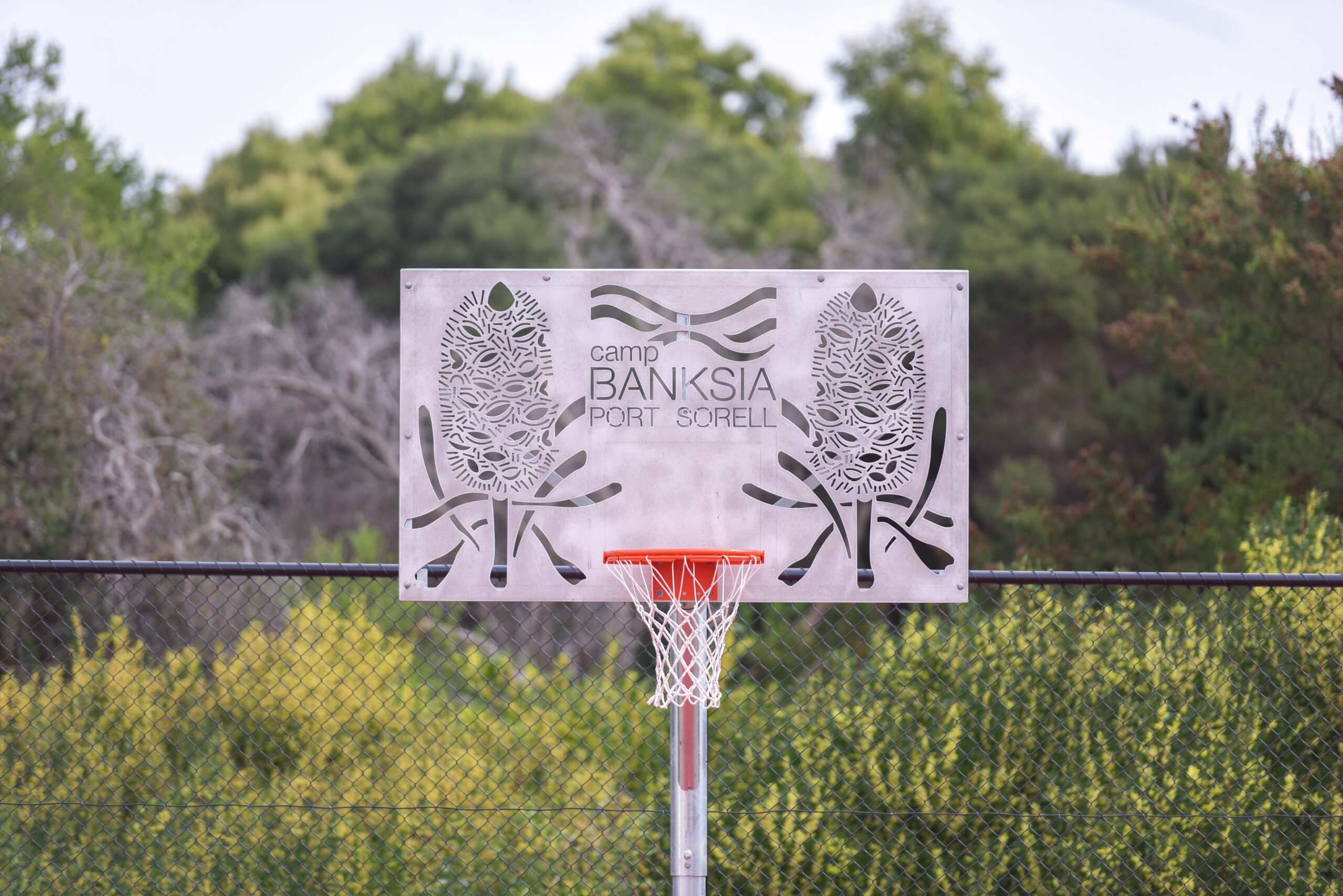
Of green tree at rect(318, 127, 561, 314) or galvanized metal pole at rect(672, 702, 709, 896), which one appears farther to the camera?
green tree at rect(318, 127, 561, 314)

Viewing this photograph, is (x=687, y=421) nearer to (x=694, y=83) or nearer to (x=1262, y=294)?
(x=1262, y=294)

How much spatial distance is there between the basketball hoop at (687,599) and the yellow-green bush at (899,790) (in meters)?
0.67

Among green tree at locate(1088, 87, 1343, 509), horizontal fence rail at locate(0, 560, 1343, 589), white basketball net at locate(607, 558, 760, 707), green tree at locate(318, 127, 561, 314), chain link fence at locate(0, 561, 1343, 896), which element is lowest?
chain link fence at locate(0, 561, 1343, 896)

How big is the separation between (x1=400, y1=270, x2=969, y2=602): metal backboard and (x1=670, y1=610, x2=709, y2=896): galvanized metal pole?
0.44m

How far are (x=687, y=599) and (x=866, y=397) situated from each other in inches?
33.3

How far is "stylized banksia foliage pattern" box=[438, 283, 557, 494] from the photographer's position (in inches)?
138

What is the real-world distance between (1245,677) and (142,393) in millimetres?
9065

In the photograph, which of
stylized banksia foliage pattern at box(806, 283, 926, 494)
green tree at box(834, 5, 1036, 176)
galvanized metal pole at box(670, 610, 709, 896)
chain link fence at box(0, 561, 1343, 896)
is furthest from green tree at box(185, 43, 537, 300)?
galvanized metal pole at box(670, 610, 709, 896)

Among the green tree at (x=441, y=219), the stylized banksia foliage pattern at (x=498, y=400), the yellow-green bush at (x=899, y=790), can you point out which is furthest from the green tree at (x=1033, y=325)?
→ the stylized banksia foliage pattern at (x=498, y=400)

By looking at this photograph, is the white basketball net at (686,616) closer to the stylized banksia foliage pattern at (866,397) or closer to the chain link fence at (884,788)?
the stylized banksia foliage pattern at (866,397)

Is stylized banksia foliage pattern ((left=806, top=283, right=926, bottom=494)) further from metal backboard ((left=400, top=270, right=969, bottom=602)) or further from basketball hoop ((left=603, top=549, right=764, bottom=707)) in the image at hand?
basketball hoop ((left=603, top=549, right=764, bottom=707))

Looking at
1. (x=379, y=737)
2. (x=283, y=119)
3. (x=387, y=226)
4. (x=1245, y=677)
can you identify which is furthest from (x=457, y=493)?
(x=283, y=119)

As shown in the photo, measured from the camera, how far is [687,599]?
3.44 meters

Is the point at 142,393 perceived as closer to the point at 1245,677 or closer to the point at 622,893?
the point at 622,893
